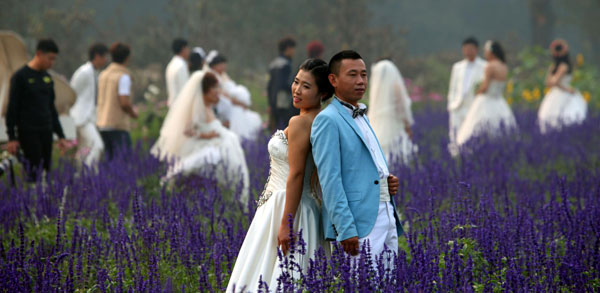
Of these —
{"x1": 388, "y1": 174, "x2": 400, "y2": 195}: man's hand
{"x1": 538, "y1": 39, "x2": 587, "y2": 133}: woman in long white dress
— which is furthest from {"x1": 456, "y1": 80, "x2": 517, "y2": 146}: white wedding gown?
{"x1": 388, "y1": 174, "x2": 400, "y2": 195}: man's hand

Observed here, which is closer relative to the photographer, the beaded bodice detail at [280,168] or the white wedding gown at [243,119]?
the beaded bodice detail at [280,168]

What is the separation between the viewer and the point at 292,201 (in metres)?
3.09

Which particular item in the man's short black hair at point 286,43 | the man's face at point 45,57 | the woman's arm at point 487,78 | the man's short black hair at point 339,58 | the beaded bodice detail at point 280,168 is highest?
the man's short black hair at point 286,43

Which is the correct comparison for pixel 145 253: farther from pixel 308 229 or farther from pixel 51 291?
pixel 308 229

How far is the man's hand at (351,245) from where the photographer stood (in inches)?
118

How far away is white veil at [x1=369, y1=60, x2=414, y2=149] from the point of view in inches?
320

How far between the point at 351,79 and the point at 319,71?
155mm

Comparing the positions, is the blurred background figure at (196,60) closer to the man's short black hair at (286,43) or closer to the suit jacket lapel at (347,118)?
the man's short black hair at (286,43)

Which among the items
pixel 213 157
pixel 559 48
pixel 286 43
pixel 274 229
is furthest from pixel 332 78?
pixel 559 48

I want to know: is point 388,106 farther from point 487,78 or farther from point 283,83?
point 487,78

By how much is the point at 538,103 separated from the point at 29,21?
520 inches

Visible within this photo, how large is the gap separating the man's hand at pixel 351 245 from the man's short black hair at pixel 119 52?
18.6 feet

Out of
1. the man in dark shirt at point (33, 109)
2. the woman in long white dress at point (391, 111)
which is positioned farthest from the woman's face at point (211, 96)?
the woman in long white dress at point (391, 111)

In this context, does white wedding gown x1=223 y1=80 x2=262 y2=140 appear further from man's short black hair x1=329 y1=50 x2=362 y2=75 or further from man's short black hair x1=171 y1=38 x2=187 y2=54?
man's short black hair x1=329 y1=50 x2=362 y2=75
